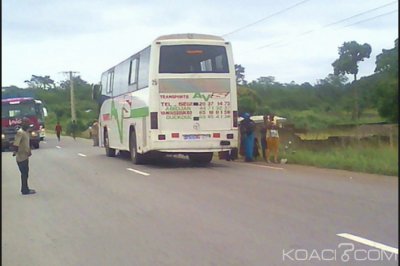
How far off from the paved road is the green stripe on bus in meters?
2.31

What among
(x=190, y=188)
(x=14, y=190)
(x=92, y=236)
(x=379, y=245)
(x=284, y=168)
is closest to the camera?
(x=379, y=245)

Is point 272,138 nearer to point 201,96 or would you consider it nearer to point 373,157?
point 201,96

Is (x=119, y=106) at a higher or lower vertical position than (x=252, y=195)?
higher

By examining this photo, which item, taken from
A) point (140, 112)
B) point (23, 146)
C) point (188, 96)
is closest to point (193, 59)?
point (188, 96)

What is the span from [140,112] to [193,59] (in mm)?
2207

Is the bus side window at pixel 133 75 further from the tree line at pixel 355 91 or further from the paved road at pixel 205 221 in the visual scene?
the tree line at pixel 355 91

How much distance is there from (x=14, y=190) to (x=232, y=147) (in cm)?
576

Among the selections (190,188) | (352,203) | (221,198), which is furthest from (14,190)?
(352,203)

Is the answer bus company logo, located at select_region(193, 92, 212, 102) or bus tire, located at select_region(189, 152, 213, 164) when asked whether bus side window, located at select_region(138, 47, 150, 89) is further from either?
bus tire, located at select_region(189, 152, 213, 164)

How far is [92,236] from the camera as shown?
7012 millimetres

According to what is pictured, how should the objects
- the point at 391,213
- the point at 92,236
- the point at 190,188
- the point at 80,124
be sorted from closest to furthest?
the point at 92,236, the point at 391,213, the point at 190,188, the point at 80,124

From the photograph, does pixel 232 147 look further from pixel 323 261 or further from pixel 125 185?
pixel 323 261

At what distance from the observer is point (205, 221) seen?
25.5ft

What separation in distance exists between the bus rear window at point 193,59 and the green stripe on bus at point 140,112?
115 centimetres
